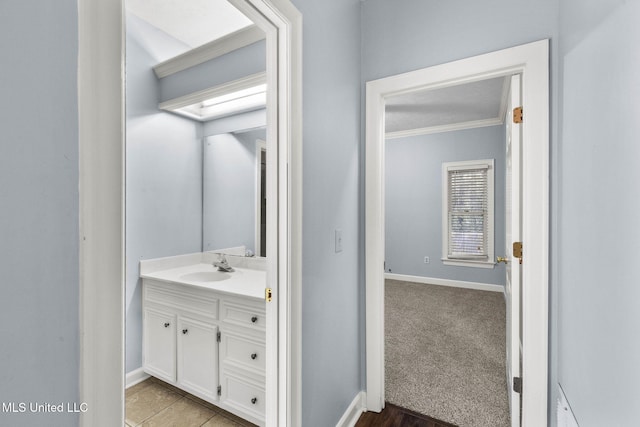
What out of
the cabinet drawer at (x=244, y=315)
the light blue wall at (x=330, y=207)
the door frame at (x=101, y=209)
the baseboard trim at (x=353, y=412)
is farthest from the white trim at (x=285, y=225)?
the door frame at (x=101, y=209)

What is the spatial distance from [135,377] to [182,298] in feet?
2.74

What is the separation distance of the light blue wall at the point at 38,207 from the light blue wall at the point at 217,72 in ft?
5.54

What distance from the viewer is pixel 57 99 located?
0.56 m

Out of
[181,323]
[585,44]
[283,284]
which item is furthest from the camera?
[181,323]

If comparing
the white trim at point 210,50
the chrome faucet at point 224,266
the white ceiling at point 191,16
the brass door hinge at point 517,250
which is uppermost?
the white ceiling at point 191,16

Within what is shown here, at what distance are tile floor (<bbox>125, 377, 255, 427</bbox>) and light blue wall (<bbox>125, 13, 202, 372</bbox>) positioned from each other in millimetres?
278

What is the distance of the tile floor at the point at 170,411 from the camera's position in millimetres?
1835

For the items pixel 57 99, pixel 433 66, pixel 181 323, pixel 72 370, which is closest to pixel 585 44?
pixel 433 66

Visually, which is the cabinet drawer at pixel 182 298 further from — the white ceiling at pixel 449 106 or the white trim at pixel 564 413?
the white ceiling at pixel 449 106

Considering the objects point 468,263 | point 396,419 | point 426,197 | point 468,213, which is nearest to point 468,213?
point 468,213

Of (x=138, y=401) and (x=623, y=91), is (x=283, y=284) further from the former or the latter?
(x=138, y=401)

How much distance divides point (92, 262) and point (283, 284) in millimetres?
759

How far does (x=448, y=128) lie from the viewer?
5000 mm

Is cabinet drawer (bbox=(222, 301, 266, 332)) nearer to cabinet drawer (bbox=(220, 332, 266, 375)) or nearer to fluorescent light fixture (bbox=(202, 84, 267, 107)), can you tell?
cabinet drawer (bbox=(220, 332, 266, 375))
